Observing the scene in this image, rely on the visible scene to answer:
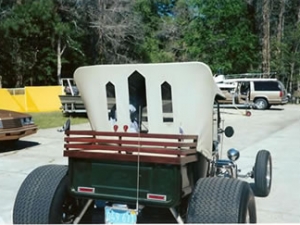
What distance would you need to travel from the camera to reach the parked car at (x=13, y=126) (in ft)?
27.8

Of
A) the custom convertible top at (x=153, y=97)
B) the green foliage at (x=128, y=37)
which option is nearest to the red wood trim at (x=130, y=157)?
the custom convertible top at (x=153, y=97)

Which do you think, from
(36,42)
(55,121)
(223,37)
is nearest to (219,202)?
(55,121)

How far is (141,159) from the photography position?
302cm

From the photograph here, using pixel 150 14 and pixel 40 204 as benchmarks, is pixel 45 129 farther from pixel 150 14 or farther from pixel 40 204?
pixel 150 14

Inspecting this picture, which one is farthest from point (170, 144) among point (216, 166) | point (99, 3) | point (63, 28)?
point (99, 3)

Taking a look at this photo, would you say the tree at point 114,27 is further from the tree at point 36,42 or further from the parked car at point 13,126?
the parked car at point 13,126

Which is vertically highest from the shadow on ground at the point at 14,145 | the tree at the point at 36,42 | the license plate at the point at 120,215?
the tree at the point at 36,42

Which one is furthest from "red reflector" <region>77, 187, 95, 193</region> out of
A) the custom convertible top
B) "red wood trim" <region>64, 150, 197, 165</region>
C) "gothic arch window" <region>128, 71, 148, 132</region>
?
"gothic arch window" <region>128, 71, 148, 132</region>

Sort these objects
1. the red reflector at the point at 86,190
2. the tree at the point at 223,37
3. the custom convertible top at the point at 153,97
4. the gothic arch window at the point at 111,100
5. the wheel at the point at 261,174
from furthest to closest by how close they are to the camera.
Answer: the tree at the point at 223,37 < the wheel at the point at 261,174 < the gothic arch window at the point at 111,100 < the custom convertible top at the point at 153,97 < the red reflector at the point at 86,190

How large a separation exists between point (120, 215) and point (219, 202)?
87cm

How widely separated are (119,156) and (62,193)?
2.52 feet

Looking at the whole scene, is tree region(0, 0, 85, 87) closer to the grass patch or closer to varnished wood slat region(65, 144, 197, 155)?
the grass patch

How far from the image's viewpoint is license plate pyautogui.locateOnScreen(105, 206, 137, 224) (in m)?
3.25

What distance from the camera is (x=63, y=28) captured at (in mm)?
26391
